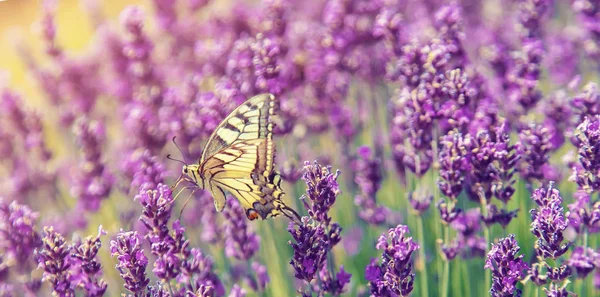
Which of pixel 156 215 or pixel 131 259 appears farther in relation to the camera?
pixel 156 215

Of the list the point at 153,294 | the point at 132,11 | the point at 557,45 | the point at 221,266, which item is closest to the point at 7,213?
the point at 153,294

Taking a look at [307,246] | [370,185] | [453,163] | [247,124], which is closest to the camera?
[307,246]

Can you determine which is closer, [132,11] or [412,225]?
[412,225]

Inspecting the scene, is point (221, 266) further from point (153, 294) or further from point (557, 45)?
point (557, 45)

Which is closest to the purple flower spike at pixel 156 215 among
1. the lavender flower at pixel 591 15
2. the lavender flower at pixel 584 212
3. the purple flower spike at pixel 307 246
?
the purple flower spike at pixel 307 246

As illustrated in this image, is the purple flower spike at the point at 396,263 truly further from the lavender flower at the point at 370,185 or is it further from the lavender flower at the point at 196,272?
the lavender flower at the point at 370,185

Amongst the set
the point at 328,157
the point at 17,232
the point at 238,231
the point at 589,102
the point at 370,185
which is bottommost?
the point at 17,232

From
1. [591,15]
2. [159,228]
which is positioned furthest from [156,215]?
A: [591,15]

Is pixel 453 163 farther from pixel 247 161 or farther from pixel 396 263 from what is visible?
pixel 247 161
